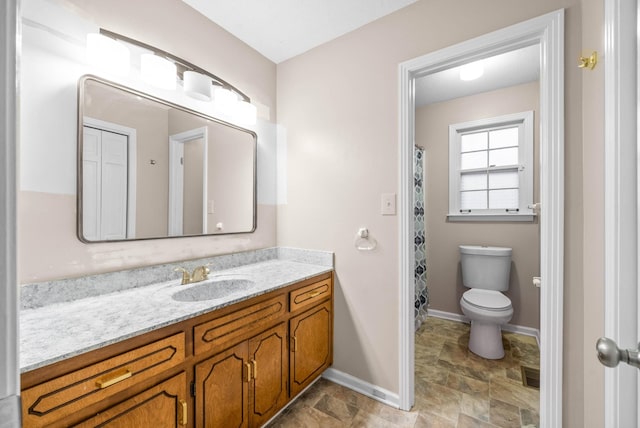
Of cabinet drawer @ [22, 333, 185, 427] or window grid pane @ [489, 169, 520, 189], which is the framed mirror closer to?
cabinet drawer @ [22, 333, 185, 427]

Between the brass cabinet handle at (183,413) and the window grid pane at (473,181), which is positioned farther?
the window grid pane at (473,181)

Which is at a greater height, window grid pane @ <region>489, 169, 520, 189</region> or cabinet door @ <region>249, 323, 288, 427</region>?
window grid pane @ <region>489, 169, 520, 189</region>

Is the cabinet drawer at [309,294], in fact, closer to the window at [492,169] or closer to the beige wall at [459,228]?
the beige wall at [459,228]

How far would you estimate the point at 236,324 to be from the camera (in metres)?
1.19

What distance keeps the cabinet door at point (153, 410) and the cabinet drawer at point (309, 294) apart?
0.63 metres

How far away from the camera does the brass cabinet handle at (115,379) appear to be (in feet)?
2.62

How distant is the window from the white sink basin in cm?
224

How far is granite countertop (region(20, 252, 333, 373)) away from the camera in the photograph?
2.48ft

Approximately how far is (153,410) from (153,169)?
1.11m

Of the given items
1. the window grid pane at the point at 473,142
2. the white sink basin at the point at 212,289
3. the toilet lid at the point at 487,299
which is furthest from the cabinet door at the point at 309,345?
the window grid pane at the point at 473,142

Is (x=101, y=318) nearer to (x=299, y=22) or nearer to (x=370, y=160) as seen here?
(x=370, y=160)
